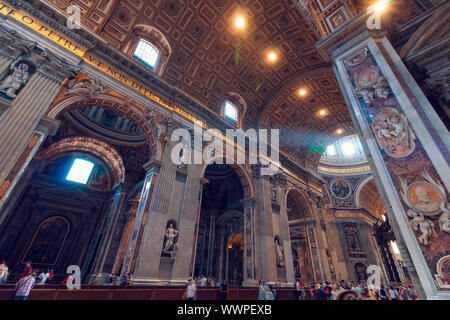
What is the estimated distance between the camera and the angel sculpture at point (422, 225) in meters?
3.75

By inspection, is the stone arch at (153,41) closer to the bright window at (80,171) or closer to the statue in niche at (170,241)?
the statue in niche at (170,241)

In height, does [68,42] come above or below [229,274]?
above

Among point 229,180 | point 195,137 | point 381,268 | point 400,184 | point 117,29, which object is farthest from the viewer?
point 381,268

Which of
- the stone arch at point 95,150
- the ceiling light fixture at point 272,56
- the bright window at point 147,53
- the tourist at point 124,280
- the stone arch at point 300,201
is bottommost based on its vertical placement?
the tourist at point 124,280

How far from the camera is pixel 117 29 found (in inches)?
386

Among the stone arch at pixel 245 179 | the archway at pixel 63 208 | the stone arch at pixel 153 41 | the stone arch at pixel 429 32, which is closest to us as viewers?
the stone arch at pixel 429 32

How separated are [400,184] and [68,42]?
11542 millimetres

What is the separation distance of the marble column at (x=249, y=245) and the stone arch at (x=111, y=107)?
247 inches

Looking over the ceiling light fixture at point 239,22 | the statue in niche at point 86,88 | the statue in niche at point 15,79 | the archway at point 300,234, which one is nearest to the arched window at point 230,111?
the ceiling light fixture at point 239,22

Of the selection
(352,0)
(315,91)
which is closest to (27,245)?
(352,0)

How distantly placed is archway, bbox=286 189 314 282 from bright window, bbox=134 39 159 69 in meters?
12.7

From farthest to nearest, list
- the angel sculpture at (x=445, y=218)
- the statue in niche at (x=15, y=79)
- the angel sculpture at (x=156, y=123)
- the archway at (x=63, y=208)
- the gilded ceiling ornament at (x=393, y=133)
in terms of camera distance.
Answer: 1. the archway at (x=63, y=208)
2. the angel sculpture at (x=156, y=123)
3. the statue in niche at (x=15, y=79)
4. the gilded ceiling ornament at (x=393, y=133)
5. the angel sculpture at (x=445, y=218)

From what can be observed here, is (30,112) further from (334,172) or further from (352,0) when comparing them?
(334,172)

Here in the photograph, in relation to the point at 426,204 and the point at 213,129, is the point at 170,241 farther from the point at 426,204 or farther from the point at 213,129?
the point at 426,204
